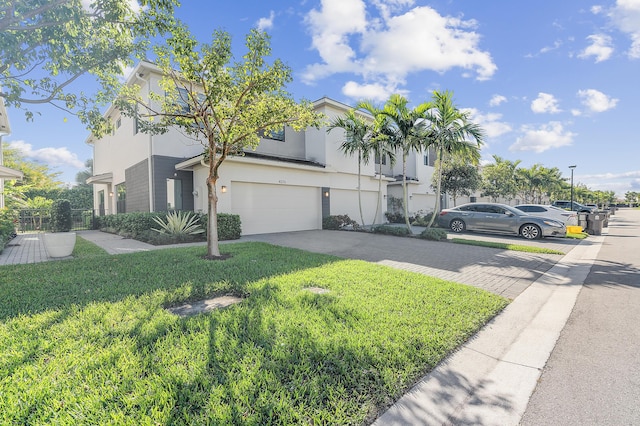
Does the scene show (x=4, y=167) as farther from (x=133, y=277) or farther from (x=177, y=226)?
(x=133, y=277)

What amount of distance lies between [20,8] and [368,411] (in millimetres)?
9204

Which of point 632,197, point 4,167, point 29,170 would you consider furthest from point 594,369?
point 632,197

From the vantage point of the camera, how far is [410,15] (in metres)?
8.88

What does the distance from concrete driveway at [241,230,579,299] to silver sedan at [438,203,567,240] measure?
1.84 ft

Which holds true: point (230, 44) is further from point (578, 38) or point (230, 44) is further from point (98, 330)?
point (578, 38)

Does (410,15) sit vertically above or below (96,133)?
above

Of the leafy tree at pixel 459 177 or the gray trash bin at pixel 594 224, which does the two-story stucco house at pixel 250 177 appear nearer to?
the leafy tree at pixel 459 177

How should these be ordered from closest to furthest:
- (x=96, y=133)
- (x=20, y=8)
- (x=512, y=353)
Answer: (x=512, y=353) < (x=20, y=8) < (x=96, y=133)

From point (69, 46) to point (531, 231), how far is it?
55.7 ft

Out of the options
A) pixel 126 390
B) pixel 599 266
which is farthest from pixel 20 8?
pixel 599 266

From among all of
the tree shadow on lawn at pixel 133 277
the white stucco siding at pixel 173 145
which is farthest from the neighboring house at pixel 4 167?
the tree shadow on lawn at pixel 133 277

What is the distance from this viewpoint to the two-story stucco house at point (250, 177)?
11.9 meters

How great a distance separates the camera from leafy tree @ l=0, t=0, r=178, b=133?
593cm

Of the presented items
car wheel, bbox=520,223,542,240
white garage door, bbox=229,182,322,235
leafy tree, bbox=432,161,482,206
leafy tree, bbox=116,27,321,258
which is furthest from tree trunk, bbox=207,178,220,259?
leafy tree, bbox=432,161,482,206
